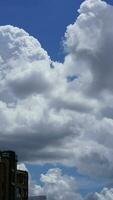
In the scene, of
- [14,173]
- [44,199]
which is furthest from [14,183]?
[44,199]

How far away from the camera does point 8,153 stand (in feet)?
450

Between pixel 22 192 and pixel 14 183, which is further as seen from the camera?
pixel 22 192

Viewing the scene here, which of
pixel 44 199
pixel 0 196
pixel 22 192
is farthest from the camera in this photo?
pixel 44 199

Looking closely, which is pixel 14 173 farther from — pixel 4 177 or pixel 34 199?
pixel 34 199

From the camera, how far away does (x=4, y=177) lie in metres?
133

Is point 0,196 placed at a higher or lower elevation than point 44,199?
lower

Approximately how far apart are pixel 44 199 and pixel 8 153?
213 feet

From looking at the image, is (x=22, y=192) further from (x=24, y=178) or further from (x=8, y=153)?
(x=8, y=153)

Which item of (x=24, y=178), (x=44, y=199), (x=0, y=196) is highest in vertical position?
(x=44, y=199)

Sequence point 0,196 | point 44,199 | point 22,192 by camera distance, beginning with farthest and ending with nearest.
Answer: point 44,199 → point 22,192 → point 0,196

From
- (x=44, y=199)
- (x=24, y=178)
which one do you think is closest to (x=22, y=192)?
(x=24, y=178)

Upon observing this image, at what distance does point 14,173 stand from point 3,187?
193 inches

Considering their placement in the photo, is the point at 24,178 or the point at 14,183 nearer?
the point at 14,183

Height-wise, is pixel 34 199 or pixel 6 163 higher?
pixel 34 199
